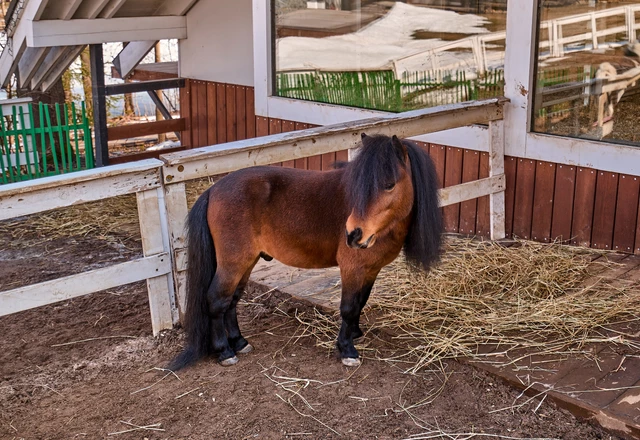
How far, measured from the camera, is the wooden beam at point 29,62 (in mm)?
8705

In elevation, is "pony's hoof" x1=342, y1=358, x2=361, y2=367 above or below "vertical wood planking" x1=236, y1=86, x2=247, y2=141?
below

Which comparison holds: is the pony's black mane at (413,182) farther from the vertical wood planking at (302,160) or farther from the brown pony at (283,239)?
the vertical wood planking at (302,160)

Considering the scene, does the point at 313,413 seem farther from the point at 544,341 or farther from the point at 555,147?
the point at 555,147

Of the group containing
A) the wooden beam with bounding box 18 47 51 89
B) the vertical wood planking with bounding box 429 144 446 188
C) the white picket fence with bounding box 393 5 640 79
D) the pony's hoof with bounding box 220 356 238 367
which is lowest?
the pony's hoof with bounding box 220 356 238 367

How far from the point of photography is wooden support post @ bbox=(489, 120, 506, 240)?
19.0ft

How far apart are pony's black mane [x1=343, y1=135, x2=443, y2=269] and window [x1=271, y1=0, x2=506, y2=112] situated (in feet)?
8.65

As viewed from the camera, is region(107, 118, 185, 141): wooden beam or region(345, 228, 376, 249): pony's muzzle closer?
region(345, 228, 376, 249): pony's muzzle

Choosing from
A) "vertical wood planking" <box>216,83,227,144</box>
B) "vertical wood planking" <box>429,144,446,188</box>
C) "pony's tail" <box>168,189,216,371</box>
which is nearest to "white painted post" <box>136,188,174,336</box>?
"pony's tail" <box>168,189,216,371</box>

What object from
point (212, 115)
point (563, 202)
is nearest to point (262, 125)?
point (212, 115)

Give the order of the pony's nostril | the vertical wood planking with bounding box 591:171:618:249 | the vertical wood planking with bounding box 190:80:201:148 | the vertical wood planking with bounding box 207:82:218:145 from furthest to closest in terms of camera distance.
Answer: the vertical wood planking with bounding box 190:80:201:148
the vertical wood planking with bounding box 207:82:218:145
the vertical wood planking with bounding box 591:171:618:249
the pony's nostril

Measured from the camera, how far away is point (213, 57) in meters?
8.99

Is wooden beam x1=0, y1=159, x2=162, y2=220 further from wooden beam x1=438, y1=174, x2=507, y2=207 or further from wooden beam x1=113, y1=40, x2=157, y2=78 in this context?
wooden beam x1=113, y1=40, x2=157, y2=78

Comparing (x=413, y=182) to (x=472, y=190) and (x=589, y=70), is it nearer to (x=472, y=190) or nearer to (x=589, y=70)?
(x=472, y=190)

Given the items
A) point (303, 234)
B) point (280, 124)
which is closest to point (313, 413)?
point (303, 234)
